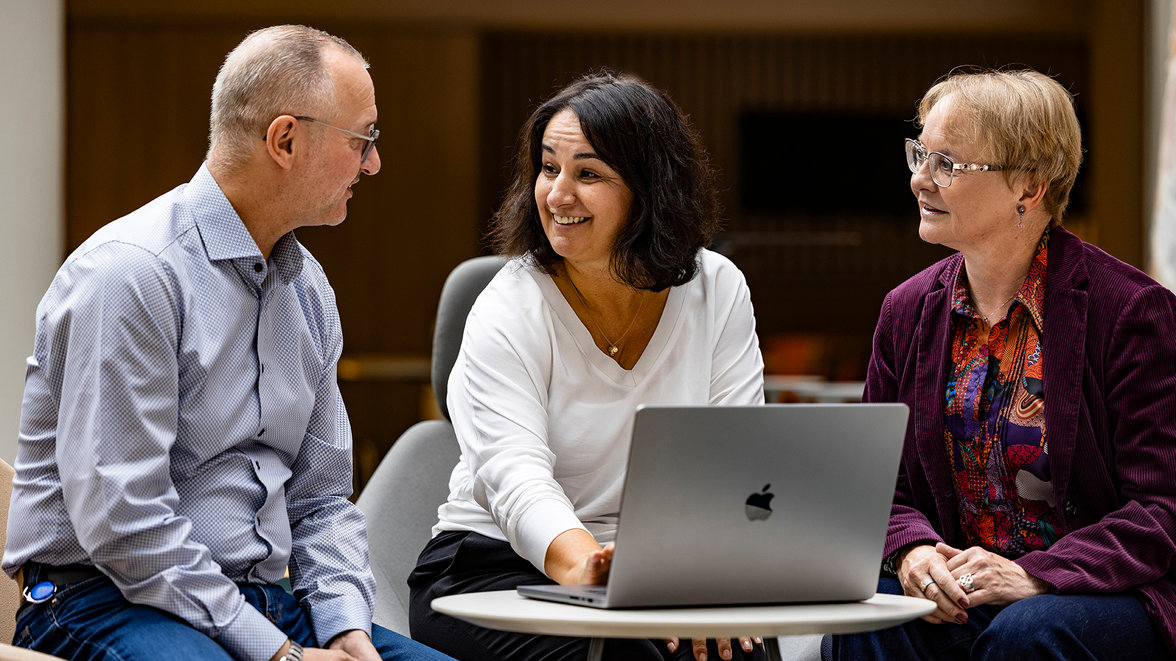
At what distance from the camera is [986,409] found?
1880 mm

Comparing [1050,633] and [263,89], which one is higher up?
[263,89]

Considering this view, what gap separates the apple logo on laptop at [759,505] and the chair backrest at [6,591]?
44.1 inches

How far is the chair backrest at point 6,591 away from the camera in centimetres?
172

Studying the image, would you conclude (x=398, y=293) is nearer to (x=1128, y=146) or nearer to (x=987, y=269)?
(x=1128, y=146)

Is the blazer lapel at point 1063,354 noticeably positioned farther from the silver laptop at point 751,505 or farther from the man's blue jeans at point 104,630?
the man's blue jeans at point 104,630

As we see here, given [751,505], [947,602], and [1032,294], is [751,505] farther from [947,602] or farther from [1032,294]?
[1032,294]

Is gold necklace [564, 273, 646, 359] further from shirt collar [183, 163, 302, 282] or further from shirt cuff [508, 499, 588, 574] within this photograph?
shirt collar [183, 163, 302, 282]

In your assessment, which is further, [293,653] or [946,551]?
[946,551]

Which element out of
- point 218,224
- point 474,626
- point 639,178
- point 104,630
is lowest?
point 474,626

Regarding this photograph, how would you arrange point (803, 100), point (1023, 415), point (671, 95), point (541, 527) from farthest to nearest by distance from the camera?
1. point (803, 100)
2. point (671, 95)
3. point (1023, 415)
4. point (541, 527)

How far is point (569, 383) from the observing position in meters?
1.96

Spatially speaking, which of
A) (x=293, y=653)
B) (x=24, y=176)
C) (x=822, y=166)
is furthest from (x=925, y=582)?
(x=822, y=166)

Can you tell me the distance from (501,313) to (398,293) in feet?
21.0

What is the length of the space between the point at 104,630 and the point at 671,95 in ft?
23.8
